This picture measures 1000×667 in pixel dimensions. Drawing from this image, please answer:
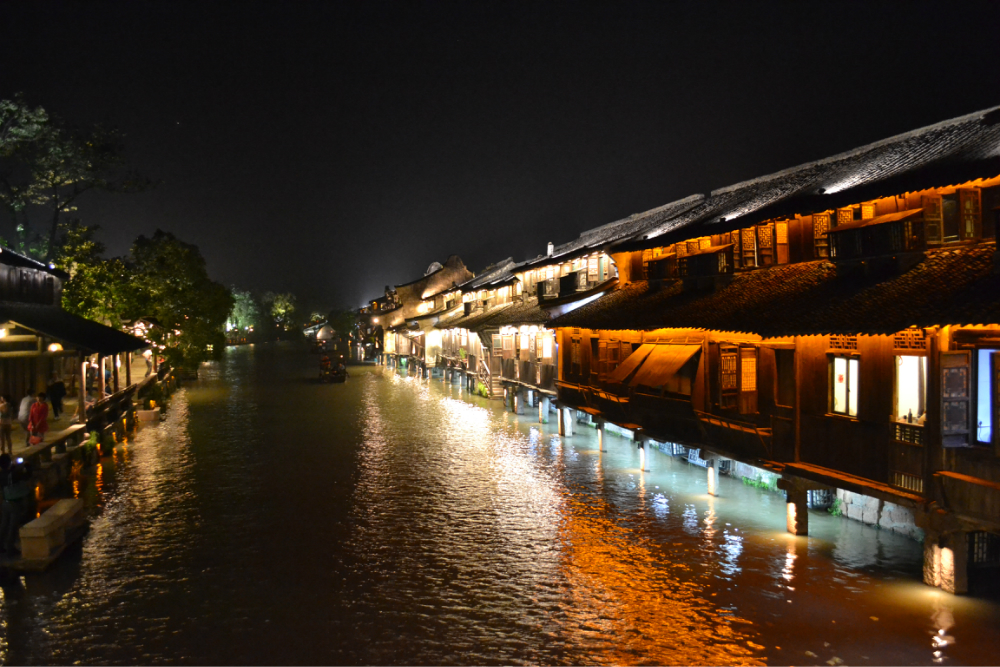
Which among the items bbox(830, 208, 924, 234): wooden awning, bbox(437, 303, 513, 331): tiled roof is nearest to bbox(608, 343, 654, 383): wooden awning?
bbox(830, 208, 924, 234): wooden awning

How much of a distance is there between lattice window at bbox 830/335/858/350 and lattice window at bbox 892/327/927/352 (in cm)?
92

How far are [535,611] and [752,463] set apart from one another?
21.1 feet

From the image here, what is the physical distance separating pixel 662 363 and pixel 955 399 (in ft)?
27.3

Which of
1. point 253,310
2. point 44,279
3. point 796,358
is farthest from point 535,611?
point 253,310

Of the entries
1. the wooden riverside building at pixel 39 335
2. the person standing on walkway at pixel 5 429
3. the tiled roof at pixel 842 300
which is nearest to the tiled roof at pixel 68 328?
the wooden riverside building at pixel 39 335

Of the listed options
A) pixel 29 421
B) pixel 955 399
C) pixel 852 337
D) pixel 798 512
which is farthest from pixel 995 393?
pixel 29 421

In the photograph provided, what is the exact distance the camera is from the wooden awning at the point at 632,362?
20359 millimetres

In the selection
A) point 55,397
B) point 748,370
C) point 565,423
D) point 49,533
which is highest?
point 748,370

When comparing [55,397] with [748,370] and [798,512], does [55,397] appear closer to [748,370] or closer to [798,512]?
[748,370]

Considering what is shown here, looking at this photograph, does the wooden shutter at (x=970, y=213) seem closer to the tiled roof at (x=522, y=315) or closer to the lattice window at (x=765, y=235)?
the lattice window at (x=765, y=235)

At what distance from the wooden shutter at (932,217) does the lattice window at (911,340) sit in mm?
1948

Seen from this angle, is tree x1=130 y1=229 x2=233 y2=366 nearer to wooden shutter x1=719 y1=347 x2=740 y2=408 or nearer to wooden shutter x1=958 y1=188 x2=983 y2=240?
wooden shutter x1=719 y1=347 x2=740 y2=408

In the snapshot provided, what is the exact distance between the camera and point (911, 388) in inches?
488

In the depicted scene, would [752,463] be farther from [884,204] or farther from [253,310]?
[253,310]
